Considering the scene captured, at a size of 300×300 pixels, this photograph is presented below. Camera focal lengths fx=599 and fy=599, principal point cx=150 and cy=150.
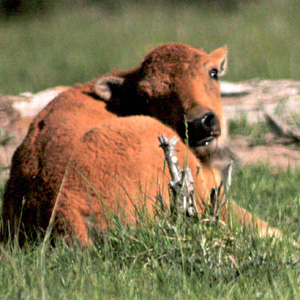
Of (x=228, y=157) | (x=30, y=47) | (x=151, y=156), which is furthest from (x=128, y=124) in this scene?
(x=30, y=47)

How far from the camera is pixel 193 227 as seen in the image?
3650 millimetres

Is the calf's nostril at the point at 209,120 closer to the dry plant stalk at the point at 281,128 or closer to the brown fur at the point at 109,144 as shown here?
the brown fur at the point at 109,144

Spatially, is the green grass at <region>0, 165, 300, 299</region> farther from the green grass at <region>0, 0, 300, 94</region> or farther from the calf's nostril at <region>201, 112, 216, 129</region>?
the green grass at <region>0, 0, 300, 94</region>

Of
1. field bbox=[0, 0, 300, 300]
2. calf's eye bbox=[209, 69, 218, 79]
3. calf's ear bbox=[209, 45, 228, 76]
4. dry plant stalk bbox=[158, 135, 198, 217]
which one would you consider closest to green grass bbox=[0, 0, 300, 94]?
field bbox=[0, 0, 300, 300]

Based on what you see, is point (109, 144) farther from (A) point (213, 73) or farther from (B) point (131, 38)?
(B) point (131, 38)

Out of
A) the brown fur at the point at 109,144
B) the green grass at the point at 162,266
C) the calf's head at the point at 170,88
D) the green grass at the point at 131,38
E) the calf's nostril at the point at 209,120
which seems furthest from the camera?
the green grass at the point at 131,38

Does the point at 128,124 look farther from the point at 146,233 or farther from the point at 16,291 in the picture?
the point at 16,291

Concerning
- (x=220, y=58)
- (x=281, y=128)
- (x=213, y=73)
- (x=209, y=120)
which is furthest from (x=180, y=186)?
(x=281, y=128)

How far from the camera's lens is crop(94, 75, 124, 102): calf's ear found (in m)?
5.50

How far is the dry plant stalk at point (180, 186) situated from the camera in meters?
3.67

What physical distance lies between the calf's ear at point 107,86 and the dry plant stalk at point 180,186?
194 cm

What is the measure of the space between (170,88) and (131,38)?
40.4ft

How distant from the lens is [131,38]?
17.5 metres

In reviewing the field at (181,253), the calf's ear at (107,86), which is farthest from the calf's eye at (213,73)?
the field at (181,253)
